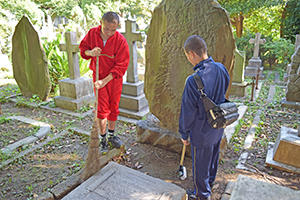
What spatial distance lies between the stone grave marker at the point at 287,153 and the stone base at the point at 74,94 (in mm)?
3678

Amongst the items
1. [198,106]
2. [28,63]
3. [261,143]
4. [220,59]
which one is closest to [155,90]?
[220,59]

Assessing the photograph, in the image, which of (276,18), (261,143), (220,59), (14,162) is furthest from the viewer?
(276,18)

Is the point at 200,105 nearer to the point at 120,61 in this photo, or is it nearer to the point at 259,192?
the point at 259,192

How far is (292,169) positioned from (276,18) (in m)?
11.3

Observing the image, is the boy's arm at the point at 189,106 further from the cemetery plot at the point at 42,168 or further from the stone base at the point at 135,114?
the stone base at the point at 135,114

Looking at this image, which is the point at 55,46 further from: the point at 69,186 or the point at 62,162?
the point at 69,186

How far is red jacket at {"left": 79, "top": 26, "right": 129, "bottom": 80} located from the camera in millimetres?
2676

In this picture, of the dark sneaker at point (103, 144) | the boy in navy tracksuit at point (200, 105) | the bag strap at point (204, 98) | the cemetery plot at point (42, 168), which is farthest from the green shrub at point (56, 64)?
the bag strap at point (204, 98)

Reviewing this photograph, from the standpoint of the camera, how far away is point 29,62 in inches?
203

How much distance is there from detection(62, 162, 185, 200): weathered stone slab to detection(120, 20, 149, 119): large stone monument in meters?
2.04

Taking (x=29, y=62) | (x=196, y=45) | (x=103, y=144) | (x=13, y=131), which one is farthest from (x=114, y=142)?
(x=29, y=62)

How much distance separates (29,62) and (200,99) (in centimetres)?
466

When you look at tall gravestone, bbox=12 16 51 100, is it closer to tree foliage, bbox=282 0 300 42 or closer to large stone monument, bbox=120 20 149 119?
large stone monument, bbox=120 20 149 119

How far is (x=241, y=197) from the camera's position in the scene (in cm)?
139
